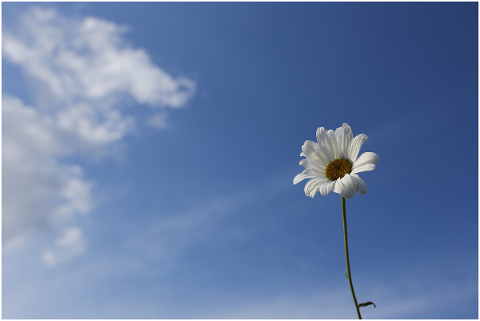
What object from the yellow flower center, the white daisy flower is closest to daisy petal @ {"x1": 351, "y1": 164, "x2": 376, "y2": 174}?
the white daisy flower

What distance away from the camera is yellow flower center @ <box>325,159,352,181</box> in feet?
10.9

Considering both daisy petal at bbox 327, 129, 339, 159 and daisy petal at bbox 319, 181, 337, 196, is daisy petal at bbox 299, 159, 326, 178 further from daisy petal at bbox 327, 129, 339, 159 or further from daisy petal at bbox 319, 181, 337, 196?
daisy petal at bbox 319, 181, 337, 196

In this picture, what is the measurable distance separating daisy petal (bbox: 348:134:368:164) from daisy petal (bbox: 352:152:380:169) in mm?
100

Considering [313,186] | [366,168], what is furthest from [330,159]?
[366,168]

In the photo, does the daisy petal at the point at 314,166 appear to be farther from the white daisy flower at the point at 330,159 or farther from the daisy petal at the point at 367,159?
the daisy petal at the point at 367,159

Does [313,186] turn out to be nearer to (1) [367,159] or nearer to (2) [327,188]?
(2) [327,188]

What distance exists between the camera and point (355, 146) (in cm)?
324

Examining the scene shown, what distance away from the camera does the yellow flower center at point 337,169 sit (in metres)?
3.33

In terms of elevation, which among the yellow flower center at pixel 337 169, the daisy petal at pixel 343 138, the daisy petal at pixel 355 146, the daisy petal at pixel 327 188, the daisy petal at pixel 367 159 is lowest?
the daisy petal at pixel 327 188

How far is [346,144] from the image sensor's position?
3383 millimetres

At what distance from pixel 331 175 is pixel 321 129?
457 mm

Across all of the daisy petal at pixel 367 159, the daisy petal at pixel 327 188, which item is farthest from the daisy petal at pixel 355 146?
the daisy petal at pixel 327 188

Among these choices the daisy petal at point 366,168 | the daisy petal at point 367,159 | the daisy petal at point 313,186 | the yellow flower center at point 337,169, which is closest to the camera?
the daisy petal at point 366,168

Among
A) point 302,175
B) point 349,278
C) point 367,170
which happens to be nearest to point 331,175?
point 302,175
